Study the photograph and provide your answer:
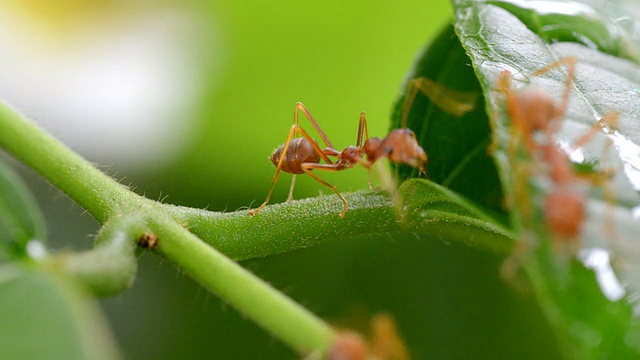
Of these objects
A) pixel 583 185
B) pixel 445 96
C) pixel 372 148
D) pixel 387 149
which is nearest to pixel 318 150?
pixel 372 148

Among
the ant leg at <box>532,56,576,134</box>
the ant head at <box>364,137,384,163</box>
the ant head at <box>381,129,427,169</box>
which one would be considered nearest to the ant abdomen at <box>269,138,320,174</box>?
the ant head at <box>364,137,384,163</box>

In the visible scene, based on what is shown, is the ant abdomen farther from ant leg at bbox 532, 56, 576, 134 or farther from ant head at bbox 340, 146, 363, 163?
ant leg at bbox 532, 56, 576, 134

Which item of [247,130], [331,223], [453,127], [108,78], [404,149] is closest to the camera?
[331,223]

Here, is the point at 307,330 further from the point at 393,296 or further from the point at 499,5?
the point at 393,296

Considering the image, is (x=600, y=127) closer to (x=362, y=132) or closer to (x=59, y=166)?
(x=59, y=166)

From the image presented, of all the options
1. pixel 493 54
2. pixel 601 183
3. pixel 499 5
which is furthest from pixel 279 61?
pixel 601 183
